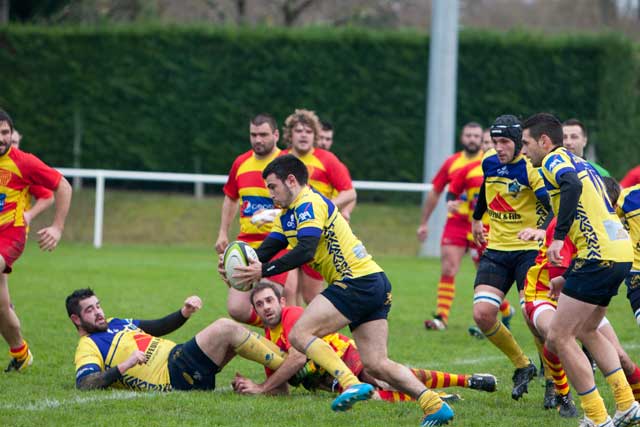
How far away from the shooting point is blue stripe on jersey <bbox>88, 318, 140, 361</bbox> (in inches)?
297

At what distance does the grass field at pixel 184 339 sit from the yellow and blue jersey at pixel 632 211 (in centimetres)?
124

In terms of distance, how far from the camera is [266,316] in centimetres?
764

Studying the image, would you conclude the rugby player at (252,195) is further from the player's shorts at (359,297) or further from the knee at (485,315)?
the player's shorts at (359,297)

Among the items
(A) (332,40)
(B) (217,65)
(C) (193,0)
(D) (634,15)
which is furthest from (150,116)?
(D) (634,15)

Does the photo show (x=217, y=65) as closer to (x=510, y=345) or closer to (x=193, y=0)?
(x=193, y=0)

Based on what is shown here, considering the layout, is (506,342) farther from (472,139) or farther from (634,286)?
(472,139)

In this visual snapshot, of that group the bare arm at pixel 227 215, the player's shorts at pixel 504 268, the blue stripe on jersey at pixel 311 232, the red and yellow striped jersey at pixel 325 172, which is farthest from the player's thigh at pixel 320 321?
the red and yellow striped jersey at pixel 325 172

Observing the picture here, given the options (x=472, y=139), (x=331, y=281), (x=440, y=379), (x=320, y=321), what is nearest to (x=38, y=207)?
(x=331, y=281)

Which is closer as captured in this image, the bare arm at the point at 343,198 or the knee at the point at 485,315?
the knee at the point at 485,315

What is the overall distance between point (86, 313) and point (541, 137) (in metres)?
3.55

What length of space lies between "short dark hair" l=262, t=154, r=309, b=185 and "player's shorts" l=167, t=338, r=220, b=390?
1.54m

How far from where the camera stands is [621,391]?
20.5 feet

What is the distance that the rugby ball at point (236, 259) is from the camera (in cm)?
661

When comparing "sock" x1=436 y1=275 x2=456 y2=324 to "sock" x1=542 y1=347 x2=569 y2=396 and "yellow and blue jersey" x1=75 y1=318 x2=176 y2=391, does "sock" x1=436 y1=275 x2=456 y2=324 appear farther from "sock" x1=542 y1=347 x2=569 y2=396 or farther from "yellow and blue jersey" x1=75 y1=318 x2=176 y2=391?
"yellow and blue jersey" x1=75 y1=318 x2=176 y2=391
